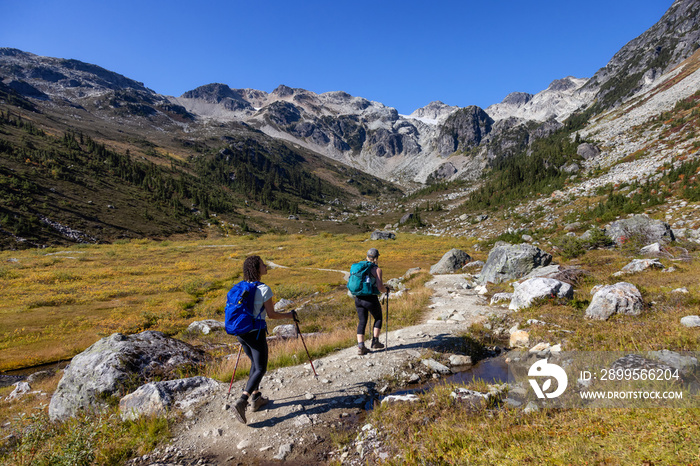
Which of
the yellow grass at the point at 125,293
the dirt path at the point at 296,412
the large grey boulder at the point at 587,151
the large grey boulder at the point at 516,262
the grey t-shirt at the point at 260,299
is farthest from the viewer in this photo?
the large grey boulder at the point at 587,151

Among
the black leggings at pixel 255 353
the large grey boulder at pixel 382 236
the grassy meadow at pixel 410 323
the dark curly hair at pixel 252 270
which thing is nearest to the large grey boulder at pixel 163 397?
the grassy meadow at pixel 410 323

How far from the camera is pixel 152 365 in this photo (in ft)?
27.5

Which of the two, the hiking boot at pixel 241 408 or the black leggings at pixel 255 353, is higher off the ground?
the black leggings at pixel 255 353

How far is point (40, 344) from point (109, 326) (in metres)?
3.07

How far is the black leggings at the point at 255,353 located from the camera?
5980 millimetres

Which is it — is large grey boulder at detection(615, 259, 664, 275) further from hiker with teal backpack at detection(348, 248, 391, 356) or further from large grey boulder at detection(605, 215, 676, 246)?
hiker with teal backpack at detection(348, 248, 391, 356)

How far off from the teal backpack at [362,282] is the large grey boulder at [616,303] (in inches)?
279

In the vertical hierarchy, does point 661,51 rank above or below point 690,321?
above

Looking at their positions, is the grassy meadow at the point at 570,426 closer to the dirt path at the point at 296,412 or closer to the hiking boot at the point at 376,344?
the dirt path at the point at 296,412

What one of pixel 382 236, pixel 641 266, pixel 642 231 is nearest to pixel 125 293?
pixel 641 266

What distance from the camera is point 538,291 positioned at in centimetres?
1157

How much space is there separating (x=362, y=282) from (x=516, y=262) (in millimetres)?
14313

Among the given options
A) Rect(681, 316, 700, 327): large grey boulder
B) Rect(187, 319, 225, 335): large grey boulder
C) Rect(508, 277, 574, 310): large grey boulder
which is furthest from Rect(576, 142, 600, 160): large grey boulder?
Rect(187, 319, 225, 335): large grey boulder

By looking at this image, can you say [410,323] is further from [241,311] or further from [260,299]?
[241,311]
